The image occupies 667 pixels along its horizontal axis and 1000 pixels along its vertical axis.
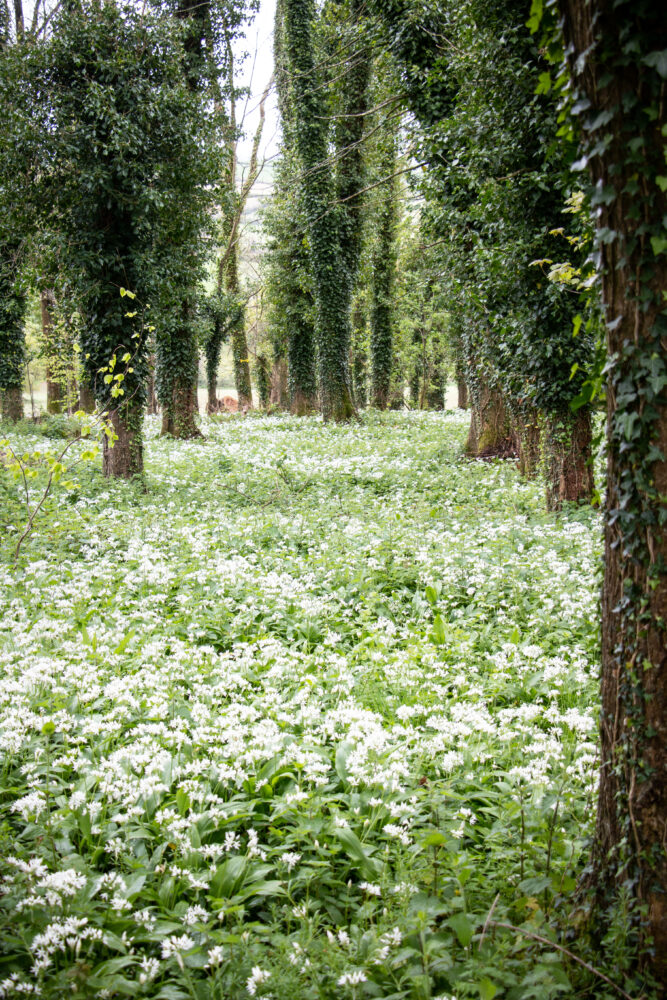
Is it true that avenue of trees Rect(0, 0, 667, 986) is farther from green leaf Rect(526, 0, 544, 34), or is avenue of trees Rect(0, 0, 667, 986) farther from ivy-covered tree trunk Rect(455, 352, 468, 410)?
ivy-covered tree trunk Rect(455, 352, 468, 410)

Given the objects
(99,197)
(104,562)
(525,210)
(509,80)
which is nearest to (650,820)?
(104,562)

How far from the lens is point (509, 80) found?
777 centimetres

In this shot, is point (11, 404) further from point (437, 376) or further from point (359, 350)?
point (437, 376)

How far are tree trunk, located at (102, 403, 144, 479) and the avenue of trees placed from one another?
0.04 metres

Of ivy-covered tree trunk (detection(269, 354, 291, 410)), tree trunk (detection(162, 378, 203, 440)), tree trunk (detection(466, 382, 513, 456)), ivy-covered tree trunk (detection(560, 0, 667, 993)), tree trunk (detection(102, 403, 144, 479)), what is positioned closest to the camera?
ivy-covered tree trunk (detection(560, 0, 667, 993))

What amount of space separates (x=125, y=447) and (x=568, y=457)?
8224 mm

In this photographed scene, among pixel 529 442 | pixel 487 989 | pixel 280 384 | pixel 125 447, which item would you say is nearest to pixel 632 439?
pixel 487 989

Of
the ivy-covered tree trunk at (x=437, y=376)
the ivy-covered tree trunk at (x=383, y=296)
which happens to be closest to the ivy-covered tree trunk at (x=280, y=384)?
the ivy-covered tree trunk at (x=437, y=376)

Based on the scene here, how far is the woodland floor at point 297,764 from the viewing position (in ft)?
7.93

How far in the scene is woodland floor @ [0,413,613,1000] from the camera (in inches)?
95.2

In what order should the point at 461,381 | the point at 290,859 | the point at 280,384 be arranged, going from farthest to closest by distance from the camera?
the point at 280,384
the point at 461,381
the point at 290,859

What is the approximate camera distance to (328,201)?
19.7 metres

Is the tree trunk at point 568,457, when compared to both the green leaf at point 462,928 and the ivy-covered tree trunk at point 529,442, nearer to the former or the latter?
the ivy-covered tree trunk at point 529,442

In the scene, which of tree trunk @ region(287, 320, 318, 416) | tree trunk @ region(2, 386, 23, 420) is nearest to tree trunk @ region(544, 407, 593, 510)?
tree trunk @ region(287, 320, 318, 416)
